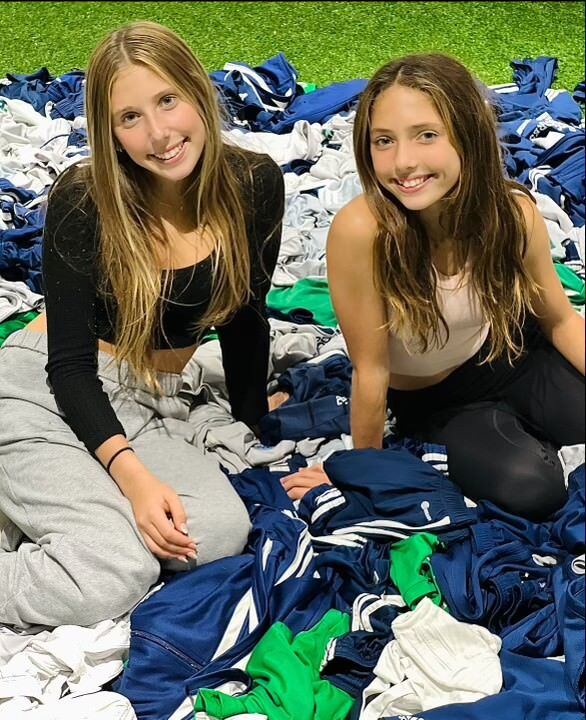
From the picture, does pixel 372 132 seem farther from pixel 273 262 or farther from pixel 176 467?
pixel 176 467

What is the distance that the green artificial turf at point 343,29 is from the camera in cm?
74

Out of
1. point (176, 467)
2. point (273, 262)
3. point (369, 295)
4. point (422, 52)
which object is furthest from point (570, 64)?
point (176, 467)

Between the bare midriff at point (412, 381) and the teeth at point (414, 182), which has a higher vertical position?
the teeth at point (414, 182)

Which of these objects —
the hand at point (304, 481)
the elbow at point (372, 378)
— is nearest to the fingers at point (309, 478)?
the hand at point (304, 481)

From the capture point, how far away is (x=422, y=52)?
721 mm

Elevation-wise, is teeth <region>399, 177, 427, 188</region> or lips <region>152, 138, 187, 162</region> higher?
lips <region>152, 138, 187, 162</region>

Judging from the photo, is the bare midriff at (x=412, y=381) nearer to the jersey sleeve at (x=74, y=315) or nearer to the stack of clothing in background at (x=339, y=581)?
the stack of clothing in background at (x=339, y=581)

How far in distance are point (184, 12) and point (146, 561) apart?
1.73ft

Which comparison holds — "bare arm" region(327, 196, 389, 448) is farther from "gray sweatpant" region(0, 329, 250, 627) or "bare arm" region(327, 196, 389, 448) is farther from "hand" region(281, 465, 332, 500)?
"gray sweatpant" region(0, 329, 250, 627)

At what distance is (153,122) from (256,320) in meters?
0.35

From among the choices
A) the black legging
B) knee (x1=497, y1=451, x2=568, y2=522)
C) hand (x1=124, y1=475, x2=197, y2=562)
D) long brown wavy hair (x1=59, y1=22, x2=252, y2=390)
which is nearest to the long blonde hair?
long brown wavy hair (x1=59, y1=22, x2=252, y2=390)

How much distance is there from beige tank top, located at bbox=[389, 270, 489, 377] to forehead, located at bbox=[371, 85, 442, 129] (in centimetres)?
15

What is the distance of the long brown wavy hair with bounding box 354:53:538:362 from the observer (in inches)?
27.9

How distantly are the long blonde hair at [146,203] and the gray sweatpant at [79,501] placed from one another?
6 centimetres
